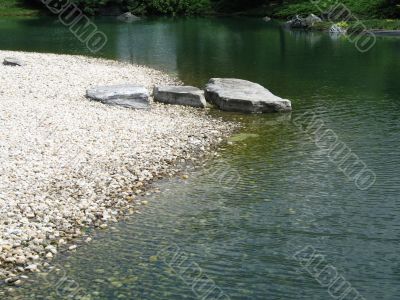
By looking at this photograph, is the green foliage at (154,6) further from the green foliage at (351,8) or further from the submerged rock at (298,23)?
the submerged rock at (298,23)

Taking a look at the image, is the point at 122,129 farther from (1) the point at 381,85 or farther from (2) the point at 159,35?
(2) the point at 159,35

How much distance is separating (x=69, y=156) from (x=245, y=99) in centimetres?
1178

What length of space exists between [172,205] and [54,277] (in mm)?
5055

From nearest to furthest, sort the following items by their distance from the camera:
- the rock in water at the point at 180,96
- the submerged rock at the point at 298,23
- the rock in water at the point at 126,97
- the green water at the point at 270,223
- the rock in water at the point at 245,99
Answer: the green water at the point at 270,223
the rock in water at the point at 126,97
the rock in water at the point at 245,99
the rock in water at the point at 180,96
the submerged rock at the point at 298,23

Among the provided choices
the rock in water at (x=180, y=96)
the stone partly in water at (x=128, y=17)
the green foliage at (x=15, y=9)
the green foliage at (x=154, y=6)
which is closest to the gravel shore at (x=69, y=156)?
the rock in water at (x=180, y=96)

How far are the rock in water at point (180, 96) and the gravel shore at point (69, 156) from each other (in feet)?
1.99

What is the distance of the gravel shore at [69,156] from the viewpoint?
14039 millimetres

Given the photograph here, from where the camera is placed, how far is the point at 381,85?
115 feet

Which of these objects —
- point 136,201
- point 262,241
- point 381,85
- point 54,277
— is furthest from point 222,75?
point 54,277

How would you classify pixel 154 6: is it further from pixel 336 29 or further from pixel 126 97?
pixel 126 97

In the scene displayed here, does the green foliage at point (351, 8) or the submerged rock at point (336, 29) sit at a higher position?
the green foliage at point (351, 8)

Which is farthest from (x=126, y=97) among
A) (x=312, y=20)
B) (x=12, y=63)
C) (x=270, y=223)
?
(x=312, y=20)

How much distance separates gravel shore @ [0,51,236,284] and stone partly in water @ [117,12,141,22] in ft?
206

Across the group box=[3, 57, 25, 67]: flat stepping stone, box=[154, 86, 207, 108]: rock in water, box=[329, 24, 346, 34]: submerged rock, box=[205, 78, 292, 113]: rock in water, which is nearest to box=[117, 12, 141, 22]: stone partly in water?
box=[329, 24, 346, 34]: submerged rock
